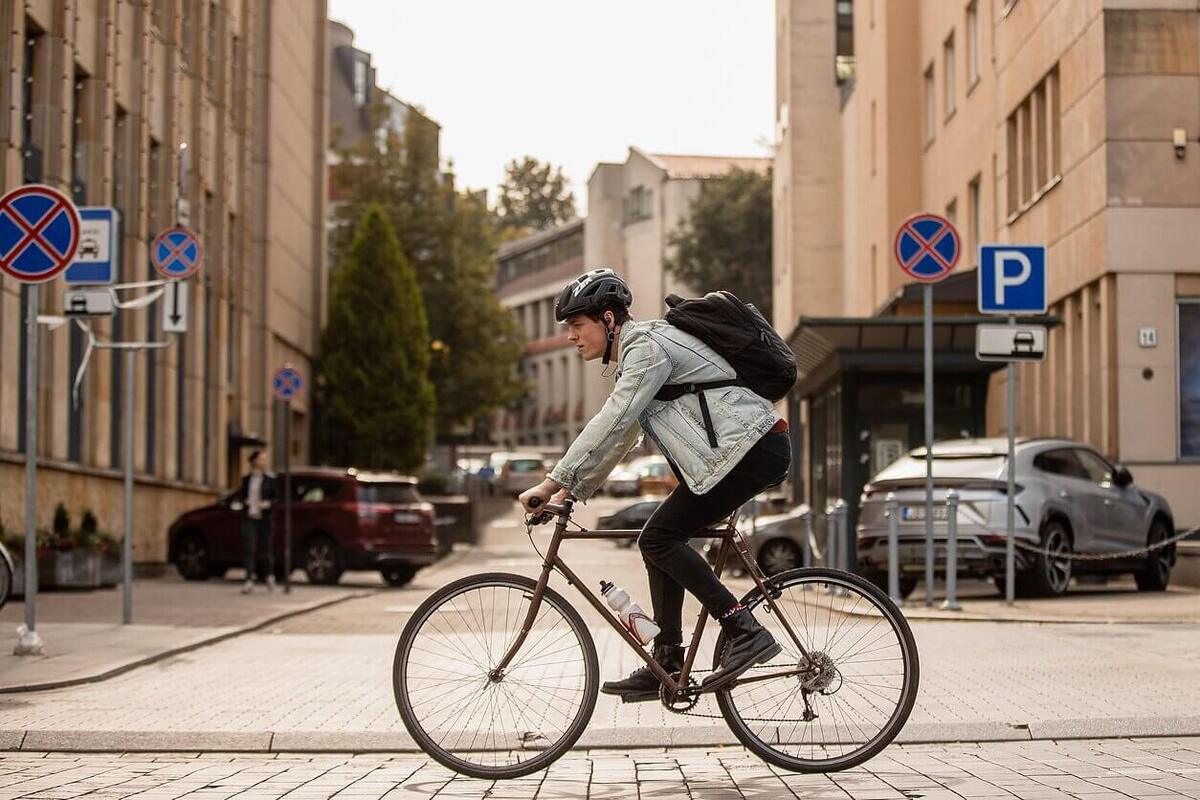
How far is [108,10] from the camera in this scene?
2734 centimetres

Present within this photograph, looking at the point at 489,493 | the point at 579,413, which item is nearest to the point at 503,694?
the point at 489,493

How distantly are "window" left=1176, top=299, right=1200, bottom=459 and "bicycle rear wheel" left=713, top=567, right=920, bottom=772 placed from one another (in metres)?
18.9

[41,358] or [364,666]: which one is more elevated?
[41,358]

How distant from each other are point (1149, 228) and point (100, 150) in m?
13.6

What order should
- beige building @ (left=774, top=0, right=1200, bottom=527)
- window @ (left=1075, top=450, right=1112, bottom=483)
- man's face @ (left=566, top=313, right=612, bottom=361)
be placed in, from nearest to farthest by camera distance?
man's face @ (left=566, top=313, right=612, bottom=361)
window @ (left=1075, top=450, right=1112, bottom=483)
beige building @ (left=774, top=0, right=1200, bottom=527)

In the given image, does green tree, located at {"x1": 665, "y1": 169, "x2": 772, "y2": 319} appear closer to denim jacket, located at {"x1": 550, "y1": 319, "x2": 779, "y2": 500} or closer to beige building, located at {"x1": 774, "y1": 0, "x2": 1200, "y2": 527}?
beige building, located at {"x1": 774, "y1": 0, "x2": 1200, "y2": 527}

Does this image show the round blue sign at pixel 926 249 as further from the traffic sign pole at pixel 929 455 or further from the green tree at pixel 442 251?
the green tree at pixel 442 251

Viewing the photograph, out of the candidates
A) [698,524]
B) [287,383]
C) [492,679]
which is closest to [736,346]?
[698,524]

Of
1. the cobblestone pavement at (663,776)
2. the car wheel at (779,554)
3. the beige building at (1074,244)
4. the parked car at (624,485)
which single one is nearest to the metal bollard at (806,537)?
the car wheel at (779,554)

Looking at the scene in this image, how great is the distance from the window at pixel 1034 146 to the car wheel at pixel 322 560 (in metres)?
11.3

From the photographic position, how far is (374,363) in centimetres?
5491

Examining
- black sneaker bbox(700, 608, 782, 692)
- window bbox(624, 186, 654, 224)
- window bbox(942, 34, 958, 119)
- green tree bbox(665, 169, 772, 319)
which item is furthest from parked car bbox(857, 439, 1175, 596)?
window bbox(624, 186, 654, 224)

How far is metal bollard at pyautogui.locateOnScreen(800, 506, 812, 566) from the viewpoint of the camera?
2371cm

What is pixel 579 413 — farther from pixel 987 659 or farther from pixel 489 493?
pixel 987 659
